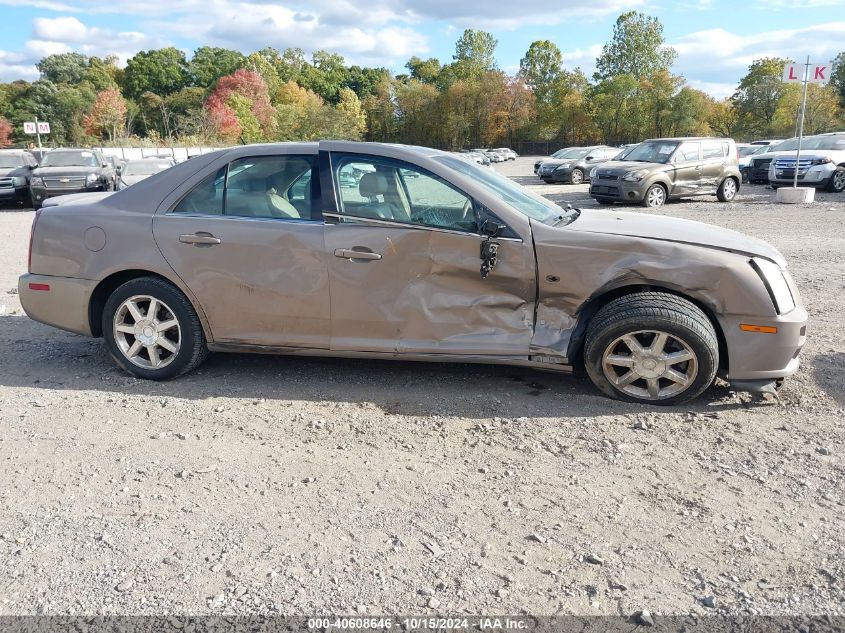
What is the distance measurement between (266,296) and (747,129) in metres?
73.7

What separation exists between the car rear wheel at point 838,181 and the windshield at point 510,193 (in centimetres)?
1794

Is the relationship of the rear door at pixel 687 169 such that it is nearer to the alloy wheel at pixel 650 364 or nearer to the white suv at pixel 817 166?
the white suv at pixel 817 166

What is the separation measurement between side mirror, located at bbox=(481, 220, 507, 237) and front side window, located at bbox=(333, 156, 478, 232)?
0.29 feet

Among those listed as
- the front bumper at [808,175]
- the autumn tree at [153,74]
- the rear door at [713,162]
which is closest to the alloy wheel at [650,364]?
the rear door at [713,162]

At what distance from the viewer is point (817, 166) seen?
62.4 feet

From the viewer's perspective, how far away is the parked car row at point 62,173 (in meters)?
18.2

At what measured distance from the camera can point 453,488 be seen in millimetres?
3320

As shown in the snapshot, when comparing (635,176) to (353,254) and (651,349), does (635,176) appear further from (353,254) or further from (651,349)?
(353,254)

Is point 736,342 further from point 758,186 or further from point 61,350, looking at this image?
point 758,186

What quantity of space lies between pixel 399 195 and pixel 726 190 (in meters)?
16.1

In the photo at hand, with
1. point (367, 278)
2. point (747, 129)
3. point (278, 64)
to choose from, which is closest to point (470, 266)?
point (367, 278)

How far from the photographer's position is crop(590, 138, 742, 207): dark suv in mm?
16391

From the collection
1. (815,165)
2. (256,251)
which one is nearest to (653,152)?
(815,165)

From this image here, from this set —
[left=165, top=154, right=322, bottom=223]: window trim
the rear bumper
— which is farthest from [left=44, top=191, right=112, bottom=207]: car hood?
[left=165, top=154, right=322, bottom=223]: window trim
